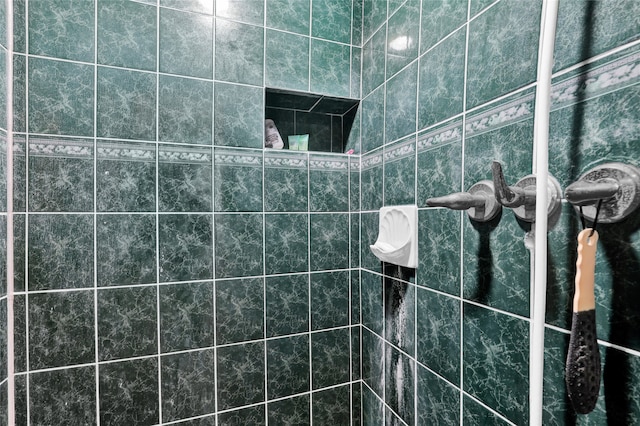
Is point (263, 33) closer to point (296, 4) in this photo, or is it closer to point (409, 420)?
point (296, 4)

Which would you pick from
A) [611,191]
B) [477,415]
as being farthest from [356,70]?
[477,415]

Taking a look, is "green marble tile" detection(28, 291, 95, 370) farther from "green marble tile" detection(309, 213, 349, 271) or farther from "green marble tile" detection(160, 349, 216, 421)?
"green marble tile" detection(309, 213, 349, 271)

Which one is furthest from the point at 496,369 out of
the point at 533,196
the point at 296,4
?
the point at 296,4

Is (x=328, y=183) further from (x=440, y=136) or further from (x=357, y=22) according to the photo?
(x=357, y=22)

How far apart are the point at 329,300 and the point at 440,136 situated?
766mm

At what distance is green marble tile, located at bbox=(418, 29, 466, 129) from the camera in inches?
29.1

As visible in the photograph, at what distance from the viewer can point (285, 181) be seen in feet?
3.76

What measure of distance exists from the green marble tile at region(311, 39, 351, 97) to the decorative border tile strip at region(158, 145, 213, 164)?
1.62ft

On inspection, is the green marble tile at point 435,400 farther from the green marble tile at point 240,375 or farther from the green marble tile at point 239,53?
the green marble tile at point 239,53

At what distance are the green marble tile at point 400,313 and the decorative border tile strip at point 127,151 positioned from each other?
3.04ft

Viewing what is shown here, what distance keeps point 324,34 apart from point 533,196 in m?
1.03

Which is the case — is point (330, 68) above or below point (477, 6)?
above

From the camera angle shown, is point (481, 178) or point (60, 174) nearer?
point (481, 178)

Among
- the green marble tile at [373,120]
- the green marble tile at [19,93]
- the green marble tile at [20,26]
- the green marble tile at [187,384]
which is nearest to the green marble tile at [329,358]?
the green marble tile at [187,384]
